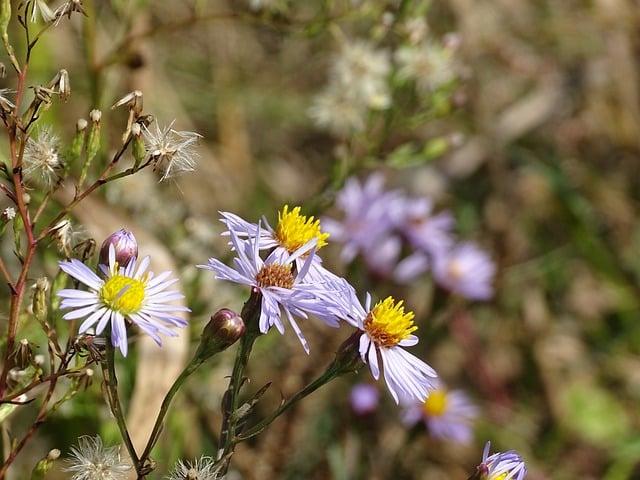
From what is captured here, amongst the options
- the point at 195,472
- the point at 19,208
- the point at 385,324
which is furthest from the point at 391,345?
the point at 19,208

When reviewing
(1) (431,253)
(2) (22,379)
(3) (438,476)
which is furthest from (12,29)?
(3) (438,476)

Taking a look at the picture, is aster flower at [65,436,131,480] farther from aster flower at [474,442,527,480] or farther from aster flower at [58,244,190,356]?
aster flower at [474,442,527,480]

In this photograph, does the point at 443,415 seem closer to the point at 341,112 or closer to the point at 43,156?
the point at 341,112

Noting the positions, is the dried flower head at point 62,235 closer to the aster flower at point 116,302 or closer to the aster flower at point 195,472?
the aster flower at point 116,302

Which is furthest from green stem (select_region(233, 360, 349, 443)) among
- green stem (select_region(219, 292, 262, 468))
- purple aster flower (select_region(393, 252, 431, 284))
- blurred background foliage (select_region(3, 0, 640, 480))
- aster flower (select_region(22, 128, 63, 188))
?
purple aster flower (select_region(393, 252, 431, 284))

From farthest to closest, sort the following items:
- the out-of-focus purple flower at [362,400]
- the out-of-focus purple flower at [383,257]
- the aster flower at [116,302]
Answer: the out-of-focus purple flower at [383,257] → the out-of-focus purple flower at [362,400] → the aster flower at [116,302]

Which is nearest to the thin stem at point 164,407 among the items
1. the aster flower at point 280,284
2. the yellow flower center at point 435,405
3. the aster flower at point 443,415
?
the aster flower at point 280,284
